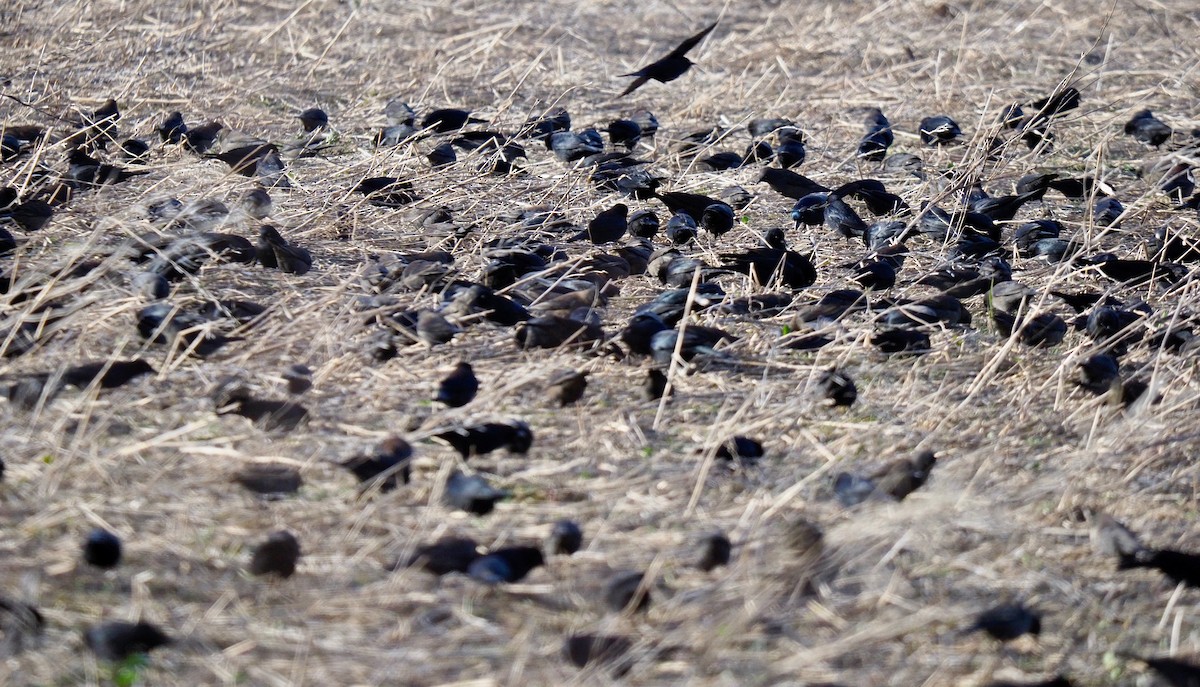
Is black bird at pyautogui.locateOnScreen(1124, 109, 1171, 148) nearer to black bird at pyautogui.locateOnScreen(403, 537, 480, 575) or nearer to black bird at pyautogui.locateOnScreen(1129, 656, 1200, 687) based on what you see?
black bird at pyautogui.locateOnScreen(1129, 656, 1200, 687)

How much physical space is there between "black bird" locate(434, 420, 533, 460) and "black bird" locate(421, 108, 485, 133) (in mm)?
2004

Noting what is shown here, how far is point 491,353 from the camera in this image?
246 centimetres

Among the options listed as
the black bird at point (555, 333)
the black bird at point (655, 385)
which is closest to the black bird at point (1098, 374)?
the black bird at point (655, 385)

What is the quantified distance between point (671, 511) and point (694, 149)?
2.17m

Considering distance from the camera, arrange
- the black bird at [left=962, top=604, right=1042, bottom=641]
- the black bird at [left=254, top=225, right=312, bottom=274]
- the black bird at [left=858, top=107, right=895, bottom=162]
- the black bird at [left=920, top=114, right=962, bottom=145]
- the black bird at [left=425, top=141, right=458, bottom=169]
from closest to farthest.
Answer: the black bird at [left=962, top=604, right=1042, bottom=641]
the black bird at [left=254, top=225, right=312, bottom=274]
the black bird at [left=425, top=141, right=458, bottom=169]
the black bird at [left=858, top=107, right=895, bottom=162]
the black bird at [left=920, top=114, right=962, bottom=145]

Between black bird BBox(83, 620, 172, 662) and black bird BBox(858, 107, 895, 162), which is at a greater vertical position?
black bird BBox(83, 620, 172, 662)

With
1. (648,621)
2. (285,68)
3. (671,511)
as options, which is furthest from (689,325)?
(285,68)

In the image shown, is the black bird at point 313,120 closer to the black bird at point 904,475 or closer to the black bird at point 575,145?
the black bird at point 575,145

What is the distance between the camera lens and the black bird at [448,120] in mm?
3861

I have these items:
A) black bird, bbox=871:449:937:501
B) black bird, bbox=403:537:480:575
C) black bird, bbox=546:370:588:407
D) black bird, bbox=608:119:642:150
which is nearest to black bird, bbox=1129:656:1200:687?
black bird, bbox=871:449:937:501

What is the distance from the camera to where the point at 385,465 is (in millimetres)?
1956

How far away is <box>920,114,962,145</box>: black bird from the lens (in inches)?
157

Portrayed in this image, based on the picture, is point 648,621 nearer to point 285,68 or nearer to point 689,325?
point 689,325

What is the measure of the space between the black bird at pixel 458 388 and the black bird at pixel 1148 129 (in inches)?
114
